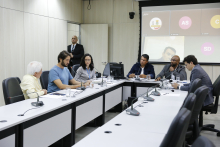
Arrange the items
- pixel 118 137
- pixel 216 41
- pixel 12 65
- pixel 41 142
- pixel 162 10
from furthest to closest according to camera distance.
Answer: pixel 162 10
pixel 216 41
pixel 12 65
pixel 41 142
pixel 118 137

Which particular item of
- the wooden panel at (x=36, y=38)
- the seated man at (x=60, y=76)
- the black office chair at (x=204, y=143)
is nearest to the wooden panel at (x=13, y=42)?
the wooden panel at (x=36, y=38)

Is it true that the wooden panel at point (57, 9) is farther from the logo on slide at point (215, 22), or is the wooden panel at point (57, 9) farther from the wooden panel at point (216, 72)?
the wooden panel at point (216, 72)

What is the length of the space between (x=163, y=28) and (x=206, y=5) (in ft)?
4.16

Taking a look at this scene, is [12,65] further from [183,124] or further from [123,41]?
[183,124]

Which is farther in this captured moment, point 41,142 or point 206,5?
point 206,5

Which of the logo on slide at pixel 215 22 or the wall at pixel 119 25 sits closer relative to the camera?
the logo on slide at pixel 215 22

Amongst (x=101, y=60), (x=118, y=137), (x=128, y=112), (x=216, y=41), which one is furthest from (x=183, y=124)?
Result: (x=101, y=60)

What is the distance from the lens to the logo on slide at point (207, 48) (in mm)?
6441

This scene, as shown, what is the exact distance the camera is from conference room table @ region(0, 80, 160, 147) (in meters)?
2.07

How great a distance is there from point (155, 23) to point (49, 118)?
5186 millimetres

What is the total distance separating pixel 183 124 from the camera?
4.10 feet

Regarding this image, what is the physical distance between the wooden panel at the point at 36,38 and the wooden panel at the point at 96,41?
70.9 inches

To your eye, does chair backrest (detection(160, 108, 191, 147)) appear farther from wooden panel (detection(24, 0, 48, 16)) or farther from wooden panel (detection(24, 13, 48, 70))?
wooden panel (detection(24, 0, 48, 16))

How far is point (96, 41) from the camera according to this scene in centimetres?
754
